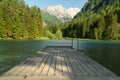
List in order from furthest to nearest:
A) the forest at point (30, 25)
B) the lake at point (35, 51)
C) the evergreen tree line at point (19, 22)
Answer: the forest at point (30, 25) < the evergreen tree line at point (19, 22) < the lake at point (35, 51)

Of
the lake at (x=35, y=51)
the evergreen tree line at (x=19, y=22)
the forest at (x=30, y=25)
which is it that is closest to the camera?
the lake at (x=35, y=51)

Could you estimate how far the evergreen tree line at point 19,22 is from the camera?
106319mm

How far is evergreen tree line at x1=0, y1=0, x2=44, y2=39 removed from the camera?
106 m

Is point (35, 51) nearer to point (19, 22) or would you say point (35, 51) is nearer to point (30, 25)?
point (19, 22)

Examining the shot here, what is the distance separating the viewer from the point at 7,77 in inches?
404

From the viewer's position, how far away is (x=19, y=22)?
11138 cm

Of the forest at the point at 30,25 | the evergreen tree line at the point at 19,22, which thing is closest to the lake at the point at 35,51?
the evergreen tree line at the point at 19,22

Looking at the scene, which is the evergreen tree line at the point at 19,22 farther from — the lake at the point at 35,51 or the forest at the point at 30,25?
the lake at the point at 35,51

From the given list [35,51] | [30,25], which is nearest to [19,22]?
[30,25]

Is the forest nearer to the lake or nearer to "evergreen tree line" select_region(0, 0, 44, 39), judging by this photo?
"evergreen tree line" select_region(0, 0, 44, 39)

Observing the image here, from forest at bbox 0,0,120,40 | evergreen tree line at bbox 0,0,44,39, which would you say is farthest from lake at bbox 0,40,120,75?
forest at bbox 0,0,120,40

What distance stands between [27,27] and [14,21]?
9.49 metres

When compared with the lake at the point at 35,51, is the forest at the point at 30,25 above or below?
above

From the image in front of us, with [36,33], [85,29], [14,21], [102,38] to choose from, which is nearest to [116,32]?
[102,38]
